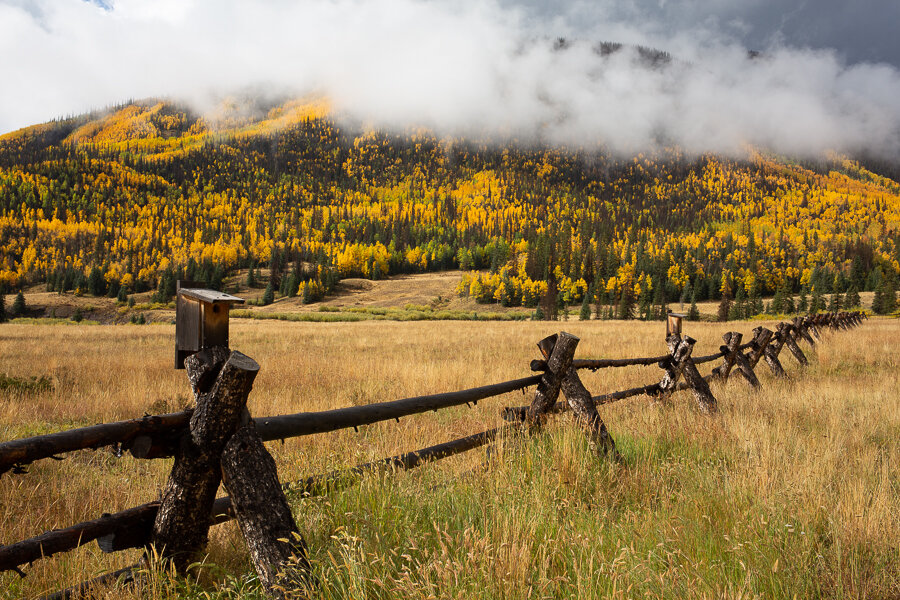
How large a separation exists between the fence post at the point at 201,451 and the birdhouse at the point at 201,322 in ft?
A: 0.36

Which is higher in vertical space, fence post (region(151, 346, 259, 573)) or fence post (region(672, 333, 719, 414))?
fence post (region(151, 346, 259, 573))

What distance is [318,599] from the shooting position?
204cm

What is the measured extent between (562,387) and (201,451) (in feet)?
11.3

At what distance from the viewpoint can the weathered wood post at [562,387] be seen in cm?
452

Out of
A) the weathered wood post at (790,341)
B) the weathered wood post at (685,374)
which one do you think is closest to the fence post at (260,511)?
the weathered wood post at (685,374)

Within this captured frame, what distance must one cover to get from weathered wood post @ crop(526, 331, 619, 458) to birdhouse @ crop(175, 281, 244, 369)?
2.95 metres

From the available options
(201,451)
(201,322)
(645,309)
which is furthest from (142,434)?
(645,309)

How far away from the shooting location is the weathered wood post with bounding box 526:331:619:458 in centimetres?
452

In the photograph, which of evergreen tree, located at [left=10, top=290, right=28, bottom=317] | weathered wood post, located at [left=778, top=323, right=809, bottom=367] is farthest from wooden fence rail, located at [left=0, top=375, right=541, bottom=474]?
evergreen tree, located at [left=10, top=290, right=28, bottom=317]

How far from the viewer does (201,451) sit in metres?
2.20

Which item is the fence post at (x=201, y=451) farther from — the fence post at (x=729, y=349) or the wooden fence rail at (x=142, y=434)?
the fence post at (x=729, y=349)

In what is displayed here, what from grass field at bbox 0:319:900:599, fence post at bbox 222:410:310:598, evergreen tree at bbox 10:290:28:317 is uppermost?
fence post at bbox 222:410:310:598

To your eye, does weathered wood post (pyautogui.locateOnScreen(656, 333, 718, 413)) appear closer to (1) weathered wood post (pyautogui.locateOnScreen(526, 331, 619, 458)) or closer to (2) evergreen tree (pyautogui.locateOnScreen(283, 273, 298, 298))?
(1) weathered wood post (pyautogui.locateOnScreen(526, 331, 619, 458))

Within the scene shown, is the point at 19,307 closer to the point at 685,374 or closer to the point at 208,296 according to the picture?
the point at 208,296
